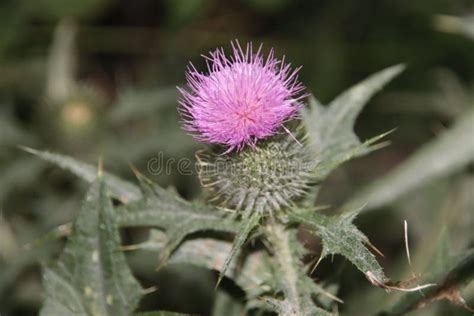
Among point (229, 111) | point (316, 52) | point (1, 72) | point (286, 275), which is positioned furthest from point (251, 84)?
point (1, 72)

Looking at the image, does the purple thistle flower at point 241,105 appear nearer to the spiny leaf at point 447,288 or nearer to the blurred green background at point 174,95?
the spiny leaf at point 447,288

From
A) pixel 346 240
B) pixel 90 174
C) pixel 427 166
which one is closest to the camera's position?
pixel 346 240

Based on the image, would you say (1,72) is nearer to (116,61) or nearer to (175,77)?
(116,61)

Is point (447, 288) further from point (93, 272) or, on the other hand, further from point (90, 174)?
point (90, 174)

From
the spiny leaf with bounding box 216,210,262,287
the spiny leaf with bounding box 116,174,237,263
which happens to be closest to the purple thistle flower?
the spiny leaf with bounding box 216,210,262,287

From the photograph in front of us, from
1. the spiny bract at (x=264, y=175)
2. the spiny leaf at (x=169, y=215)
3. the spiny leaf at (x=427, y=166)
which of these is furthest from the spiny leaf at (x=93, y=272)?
the spiny leaf at (x=427, y=166)

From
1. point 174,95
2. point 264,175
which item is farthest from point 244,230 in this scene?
point 174,95
